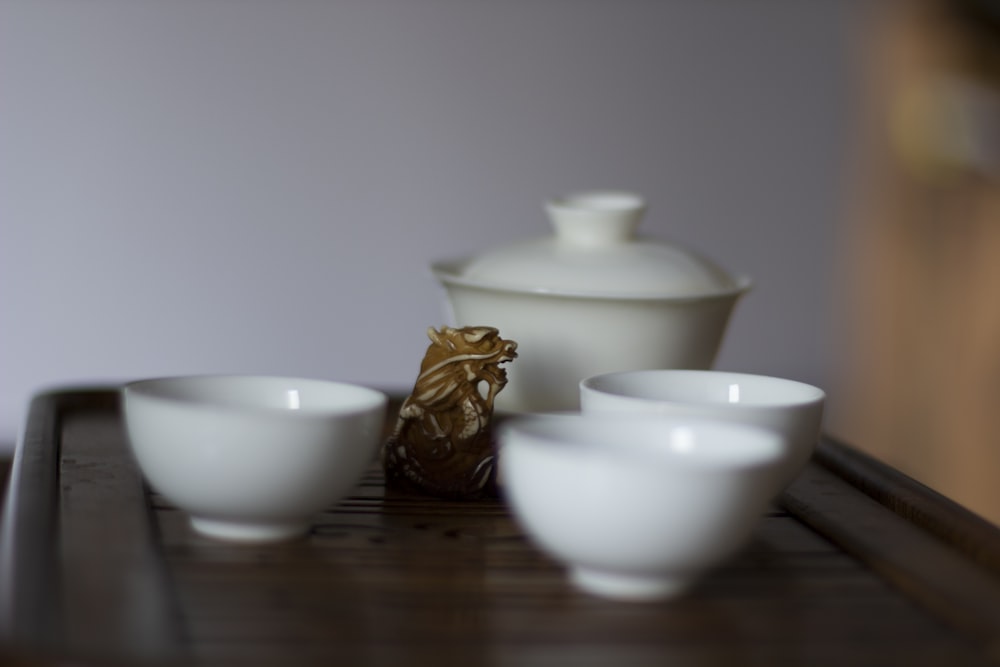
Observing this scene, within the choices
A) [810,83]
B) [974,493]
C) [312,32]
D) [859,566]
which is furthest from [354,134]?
[859,566]

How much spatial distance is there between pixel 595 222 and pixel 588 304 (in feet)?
0.31

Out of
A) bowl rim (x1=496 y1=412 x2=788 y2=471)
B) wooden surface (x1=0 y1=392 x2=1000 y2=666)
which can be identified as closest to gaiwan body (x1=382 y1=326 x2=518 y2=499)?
wooden surface (x1=0 y1=392 x2=1000 y2=666)

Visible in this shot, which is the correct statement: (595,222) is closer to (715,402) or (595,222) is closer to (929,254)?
(715,402)

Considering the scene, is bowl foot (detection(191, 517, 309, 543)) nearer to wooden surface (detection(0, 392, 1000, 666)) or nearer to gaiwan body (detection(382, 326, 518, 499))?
wooden surface (detection(0, 392, 1000, 666))

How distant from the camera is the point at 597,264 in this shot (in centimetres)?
95

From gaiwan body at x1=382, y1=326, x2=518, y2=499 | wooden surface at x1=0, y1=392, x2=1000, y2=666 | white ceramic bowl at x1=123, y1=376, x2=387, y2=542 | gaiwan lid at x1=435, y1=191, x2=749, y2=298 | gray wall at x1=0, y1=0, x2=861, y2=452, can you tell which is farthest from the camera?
gray wall at x1=0, y1=0, x2=861, y2=452

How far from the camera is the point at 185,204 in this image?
104 inches

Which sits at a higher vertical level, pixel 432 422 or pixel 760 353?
pixel 432 422

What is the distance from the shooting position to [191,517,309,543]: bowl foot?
28.0 inches

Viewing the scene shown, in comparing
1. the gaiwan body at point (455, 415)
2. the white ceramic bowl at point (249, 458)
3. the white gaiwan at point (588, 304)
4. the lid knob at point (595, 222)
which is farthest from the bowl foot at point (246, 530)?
the lid knob at point (595, 222)

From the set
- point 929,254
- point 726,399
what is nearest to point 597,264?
point 726,399

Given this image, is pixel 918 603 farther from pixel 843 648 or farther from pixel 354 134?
pixel 354 134

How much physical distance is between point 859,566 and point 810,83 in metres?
2.48

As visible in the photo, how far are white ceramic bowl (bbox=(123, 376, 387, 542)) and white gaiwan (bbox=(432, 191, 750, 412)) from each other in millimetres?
222
